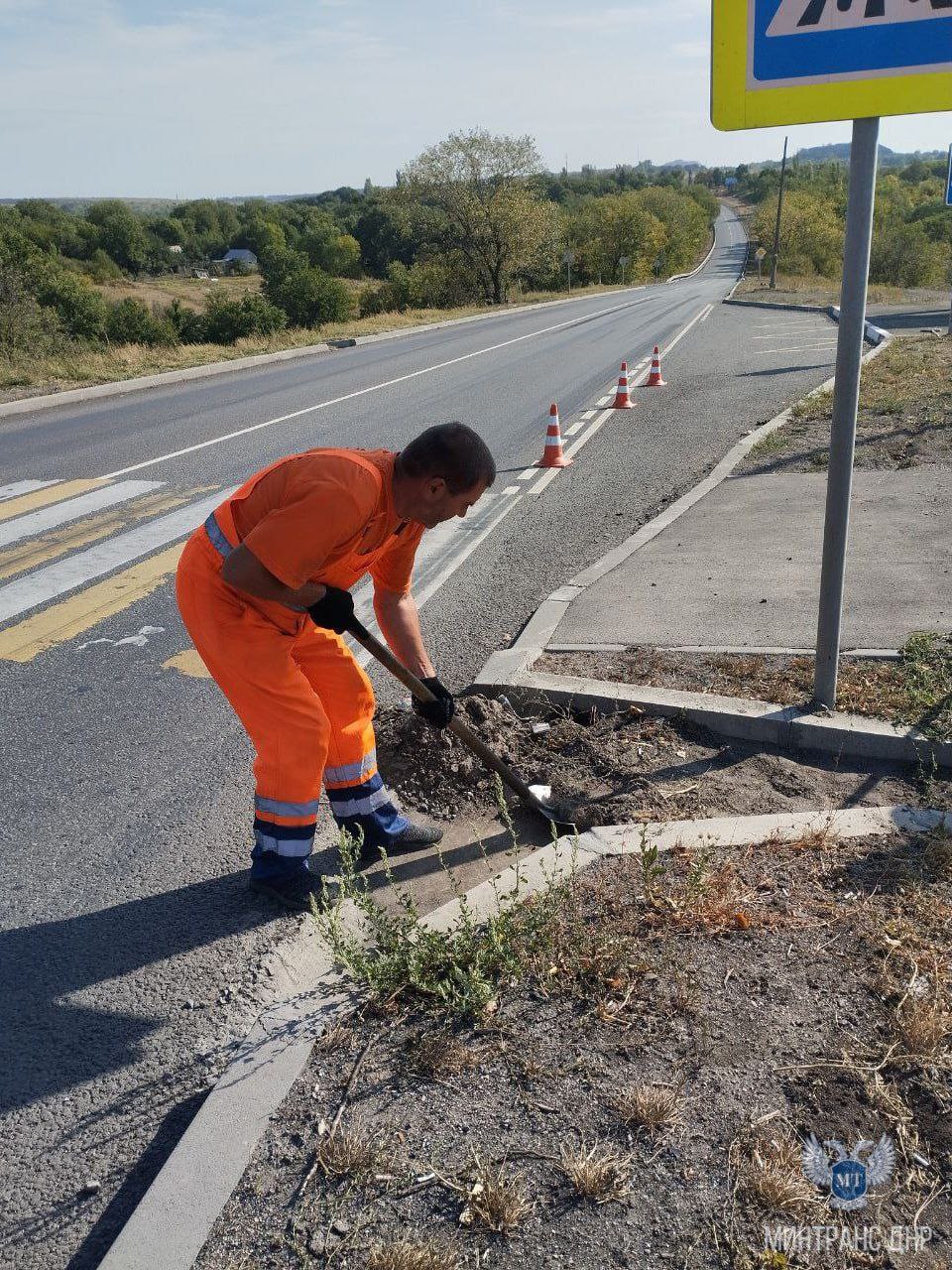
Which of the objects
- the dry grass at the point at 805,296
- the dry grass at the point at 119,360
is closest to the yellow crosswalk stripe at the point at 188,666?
the dry grass at the point at 119,360

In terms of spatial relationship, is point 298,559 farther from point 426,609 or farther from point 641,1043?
point 426,609

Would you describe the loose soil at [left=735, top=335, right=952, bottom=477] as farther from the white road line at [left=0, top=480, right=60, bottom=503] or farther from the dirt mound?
the white road line at [left=0, top=480, right=60, bottom=503]

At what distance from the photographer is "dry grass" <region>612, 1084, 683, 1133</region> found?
2.18 m

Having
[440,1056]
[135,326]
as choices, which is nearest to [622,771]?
[440,1056]

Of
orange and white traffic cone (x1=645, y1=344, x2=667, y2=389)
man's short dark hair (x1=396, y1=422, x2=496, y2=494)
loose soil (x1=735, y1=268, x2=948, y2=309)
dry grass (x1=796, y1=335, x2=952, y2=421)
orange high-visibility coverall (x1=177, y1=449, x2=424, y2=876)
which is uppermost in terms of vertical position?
man's short dark hair (x1=396, y1=422, x2=496, y2=494)

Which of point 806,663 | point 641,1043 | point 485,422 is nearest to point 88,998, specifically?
point 641,1043

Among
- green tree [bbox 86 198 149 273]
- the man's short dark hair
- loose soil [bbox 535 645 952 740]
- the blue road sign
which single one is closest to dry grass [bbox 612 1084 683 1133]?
the man's short dark hair

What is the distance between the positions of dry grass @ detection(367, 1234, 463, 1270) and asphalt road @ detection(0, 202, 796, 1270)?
0.67 meters

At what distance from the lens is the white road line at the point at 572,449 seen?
9039 mm

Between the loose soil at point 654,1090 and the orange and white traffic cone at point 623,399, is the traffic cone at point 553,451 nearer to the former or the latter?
the orange and white traffic cone at point 623,399

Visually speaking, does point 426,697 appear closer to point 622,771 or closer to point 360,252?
point 622,771

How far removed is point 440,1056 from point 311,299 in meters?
53.1

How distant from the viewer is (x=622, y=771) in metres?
3.85

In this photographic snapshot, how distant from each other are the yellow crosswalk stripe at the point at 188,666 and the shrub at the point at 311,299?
159 ft
